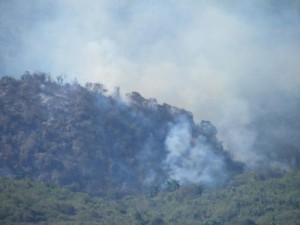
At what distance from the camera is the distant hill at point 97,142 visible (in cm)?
11262

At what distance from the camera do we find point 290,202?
97625 millimetres

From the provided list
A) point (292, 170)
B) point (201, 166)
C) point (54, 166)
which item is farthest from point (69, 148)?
point (292, 170)

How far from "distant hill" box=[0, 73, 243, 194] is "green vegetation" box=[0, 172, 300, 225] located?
7.58 metres

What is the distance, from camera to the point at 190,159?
122 m

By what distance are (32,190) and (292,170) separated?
150 ft

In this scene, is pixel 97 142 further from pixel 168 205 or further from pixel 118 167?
pixel 168 205

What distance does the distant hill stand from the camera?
4434 inches

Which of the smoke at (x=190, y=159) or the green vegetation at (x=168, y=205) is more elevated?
the smoke at (x=190, y=159)

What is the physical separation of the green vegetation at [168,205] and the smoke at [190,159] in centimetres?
563

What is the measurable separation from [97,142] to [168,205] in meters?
20.8

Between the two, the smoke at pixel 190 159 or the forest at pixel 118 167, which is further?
the smoke at pixel 190 159

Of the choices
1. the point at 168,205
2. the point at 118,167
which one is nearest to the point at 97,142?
the point at 118,167

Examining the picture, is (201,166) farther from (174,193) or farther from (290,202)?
(290,202)

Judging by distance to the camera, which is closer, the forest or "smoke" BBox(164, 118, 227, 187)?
the forest
